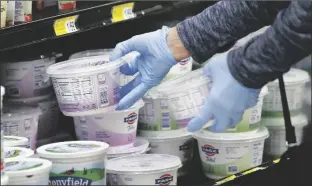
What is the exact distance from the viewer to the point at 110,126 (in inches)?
135

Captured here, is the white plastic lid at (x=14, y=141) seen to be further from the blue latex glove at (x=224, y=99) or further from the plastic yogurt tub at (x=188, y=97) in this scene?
the blue latex glove at (x=224, y=99)

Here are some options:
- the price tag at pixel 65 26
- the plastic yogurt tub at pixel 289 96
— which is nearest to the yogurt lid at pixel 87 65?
the price tag at pixel 65 26

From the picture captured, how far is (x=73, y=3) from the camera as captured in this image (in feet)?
11.4

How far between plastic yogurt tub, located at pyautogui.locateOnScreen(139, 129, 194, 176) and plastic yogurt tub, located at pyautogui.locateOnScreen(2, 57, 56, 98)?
1.82 feet

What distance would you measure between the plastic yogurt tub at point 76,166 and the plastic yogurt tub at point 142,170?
11.9 inches

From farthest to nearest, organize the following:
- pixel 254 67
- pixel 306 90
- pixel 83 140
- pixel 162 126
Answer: pixel 306 90
pixel 162 126
pixel 83 140
pixel 254 67

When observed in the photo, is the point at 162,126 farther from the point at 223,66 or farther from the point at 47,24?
the point at 223,66

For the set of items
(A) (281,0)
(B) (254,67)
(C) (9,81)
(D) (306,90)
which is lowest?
(D) (306,90)

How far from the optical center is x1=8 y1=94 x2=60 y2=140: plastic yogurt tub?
11.8ft

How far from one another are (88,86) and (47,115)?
22.4 inches

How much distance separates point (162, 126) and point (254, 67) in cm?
137

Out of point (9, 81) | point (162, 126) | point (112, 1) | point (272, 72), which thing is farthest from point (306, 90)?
point (272, 72)

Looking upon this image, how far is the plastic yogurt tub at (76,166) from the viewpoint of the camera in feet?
9.64

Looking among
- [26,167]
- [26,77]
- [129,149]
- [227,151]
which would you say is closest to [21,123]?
[26,77]
